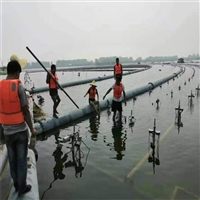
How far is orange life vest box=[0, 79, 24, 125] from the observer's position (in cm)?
425

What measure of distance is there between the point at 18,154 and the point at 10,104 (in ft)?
3.60

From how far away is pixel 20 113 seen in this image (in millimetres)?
4438

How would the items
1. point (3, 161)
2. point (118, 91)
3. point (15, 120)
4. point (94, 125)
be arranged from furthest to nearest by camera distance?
point (94, 125)
point (118, 91)
point (3, 161)
point (15, 120)

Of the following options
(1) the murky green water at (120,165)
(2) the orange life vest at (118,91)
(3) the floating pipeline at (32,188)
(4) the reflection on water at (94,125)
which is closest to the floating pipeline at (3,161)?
(1) the murky green water at (120,165)

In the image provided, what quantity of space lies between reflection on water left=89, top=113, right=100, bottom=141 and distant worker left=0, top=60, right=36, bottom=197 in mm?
5605

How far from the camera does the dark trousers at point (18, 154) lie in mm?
4551

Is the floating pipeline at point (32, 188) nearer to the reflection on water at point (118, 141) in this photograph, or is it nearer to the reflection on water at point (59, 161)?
the reflection on water at point (59, 161)

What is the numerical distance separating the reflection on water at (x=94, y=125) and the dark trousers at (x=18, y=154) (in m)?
5.57

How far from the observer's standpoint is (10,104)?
4293 millimetres

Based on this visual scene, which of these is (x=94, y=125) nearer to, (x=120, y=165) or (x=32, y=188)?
(x=120, y=165)

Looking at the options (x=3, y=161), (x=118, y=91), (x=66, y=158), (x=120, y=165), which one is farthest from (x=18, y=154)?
(x=118, y=91)

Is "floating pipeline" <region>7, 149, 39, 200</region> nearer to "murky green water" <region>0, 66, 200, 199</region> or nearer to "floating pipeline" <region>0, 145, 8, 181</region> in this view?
"murky green water" <region>0, 66, 200, 199</region>

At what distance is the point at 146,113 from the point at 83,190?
969cm

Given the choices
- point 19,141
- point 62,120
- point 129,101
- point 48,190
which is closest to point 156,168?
point 48,190
